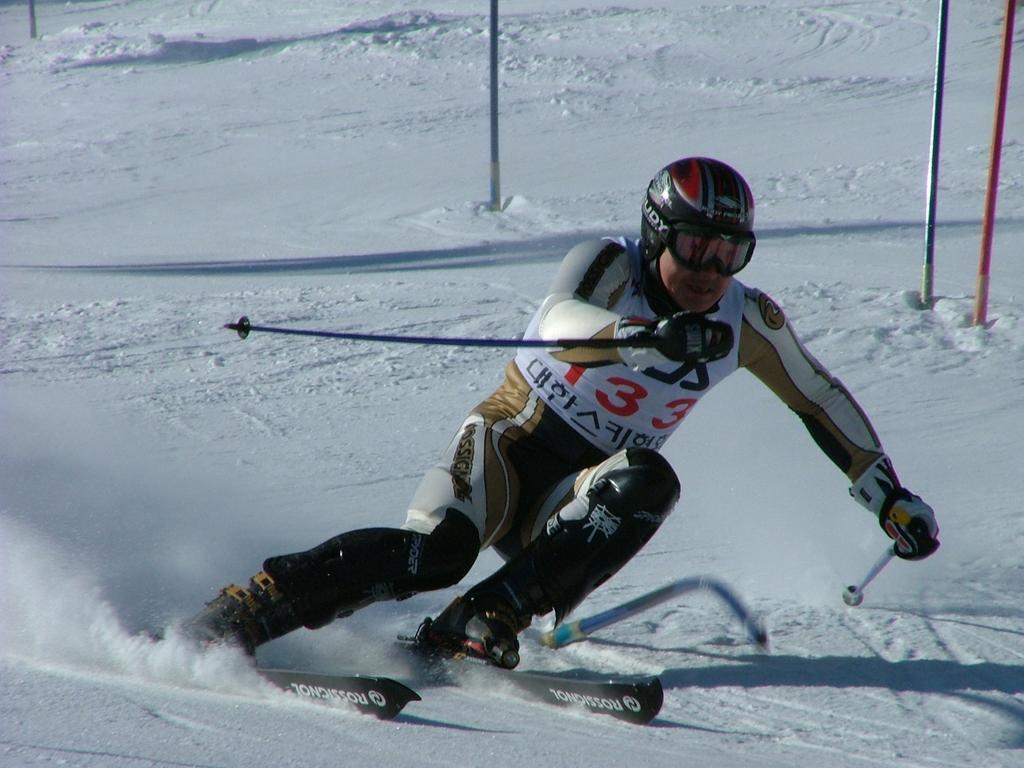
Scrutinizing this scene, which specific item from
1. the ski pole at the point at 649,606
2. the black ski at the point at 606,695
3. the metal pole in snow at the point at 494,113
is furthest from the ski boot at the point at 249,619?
the metal pole in snow at the point at 494,113

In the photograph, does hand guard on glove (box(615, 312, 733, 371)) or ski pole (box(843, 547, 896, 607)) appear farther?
ski pole (box(843, 547, 896, 607))

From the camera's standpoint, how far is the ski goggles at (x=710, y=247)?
3.01 m

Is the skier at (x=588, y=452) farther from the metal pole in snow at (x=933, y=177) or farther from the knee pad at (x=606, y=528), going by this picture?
the metal pole in snow at (x=933, y=177)

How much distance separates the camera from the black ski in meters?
2.61

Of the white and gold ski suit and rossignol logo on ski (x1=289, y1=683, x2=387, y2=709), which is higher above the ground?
the white and gold ski suit

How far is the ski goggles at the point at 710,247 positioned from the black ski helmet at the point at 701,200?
1cm

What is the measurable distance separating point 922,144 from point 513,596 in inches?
433

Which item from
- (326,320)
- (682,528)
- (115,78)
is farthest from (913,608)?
(115,78)

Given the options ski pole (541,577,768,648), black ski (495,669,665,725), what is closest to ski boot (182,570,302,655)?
black ski (495,669,665,725)

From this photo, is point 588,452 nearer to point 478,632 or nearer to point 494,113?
point 478,632

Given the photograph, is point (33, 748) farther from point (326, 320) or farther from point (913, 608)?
point (326, 320)

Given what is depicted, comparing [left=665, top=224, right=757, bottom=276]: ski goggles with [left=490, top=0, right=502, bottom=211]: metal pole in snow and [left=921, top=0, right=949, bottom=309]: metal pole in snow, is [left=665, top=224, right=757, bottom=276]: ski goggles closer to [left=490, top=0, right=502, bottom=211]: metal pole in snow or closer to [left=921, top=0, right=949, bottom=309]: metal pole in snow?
[left=921, top=0, right=949, bottom=309]: metal pole in snow

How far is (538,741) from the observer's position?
2.46 m

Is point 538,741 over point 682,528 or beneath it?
over
